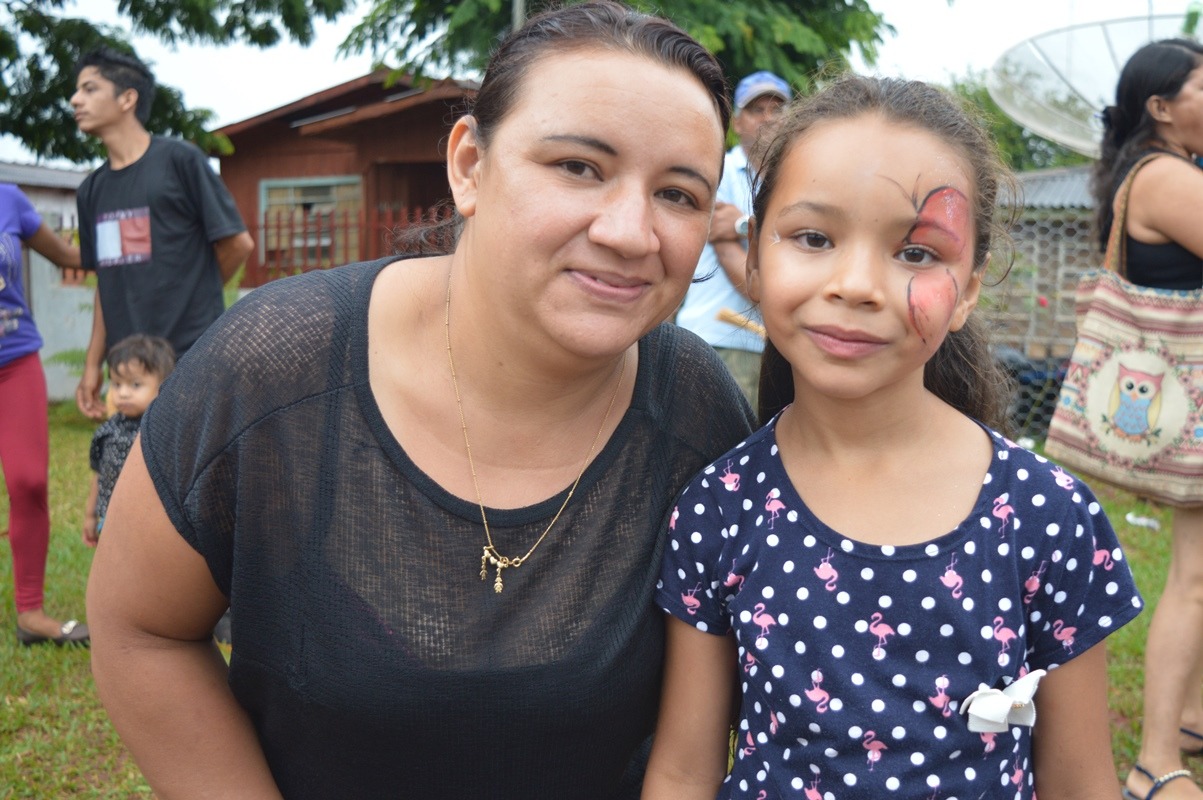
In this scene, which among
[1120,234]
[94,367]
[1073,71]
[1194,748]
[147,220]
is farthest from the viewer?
[1073,71]

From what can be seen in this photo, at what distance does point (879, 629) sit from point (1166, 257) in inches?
80.0

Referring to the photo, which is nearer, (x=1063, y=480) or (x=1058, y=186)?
(x=1063, y=480)

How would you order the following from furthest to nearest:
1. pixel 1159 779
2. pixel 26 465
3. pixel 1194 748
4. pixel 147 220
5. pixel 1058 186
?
Result: pixel 1058 186 → pixel 147 220 → pixel 26 465 → pixel 1194 748 → pixel 1159 779

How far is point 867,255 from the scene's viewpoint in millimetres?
1636

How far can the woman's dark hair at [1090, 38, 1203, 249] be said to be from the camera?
320cm

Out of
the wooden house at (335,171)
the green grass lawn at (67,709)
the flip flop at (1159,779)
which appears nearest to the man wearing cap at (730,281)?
the green grass lawn at (67,709)

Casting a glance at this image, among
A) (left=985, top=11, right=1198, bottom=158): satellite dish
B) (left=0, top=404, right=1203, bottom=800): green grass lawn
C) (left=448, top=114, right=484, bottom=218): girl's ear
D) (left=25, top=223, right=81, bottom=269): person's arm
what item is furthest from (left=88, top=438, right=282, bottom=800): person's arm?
(left=985, top=11, right=1198, bottom=158): satellite dish

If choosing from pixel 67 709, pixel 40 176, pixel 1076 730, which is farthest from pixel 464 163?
pixel 40 176

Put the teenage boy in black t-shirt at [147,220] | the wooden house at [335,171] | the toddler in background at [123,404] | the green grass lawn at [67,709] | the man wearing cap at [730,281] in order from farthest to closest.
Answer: the wooden house at [335,171], the teenage boy in black t-shirt at [147,220], the toddler in background at [123,404], the man wearing cap at [730,281], the green grass lawn at [67,709]

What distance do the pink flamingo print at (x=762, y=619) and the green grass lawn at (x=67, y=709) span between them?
7.71 feet

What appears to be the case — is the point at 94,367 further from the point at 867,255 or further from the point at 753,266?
the point at 867,255

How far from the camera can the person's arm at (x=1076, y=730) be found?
1.66 metres

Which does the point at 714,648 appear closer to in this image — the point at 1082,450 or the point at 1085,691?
the point at 1085,691

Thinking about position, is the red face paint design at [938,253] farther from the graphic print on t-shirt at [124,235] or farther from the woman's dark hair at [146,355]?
the graphic print on t-shirt at [124,235]
